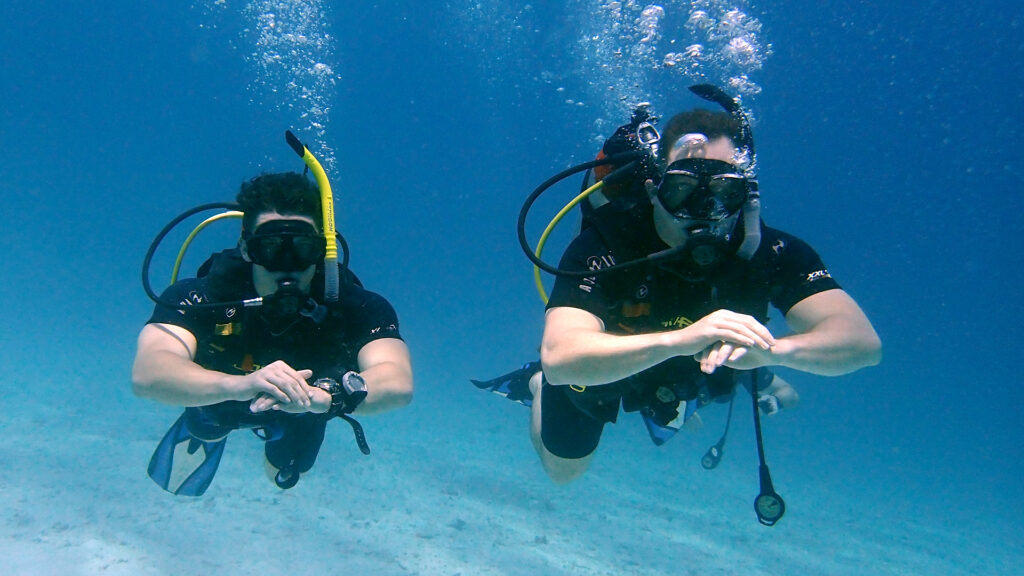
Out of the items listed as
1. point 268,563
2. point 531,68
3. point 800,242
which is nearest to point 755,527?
point 268,563

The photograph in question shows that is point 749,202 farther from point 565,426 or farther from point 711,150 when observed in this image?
point 565,426

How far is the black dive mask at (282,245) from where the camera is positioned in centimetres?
350

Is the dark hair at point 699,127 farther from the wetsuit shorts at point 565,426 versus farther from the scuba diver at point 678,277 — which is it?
the wetsuit shorts at point 565,426

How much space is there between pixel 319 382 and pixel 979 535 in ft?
67.0

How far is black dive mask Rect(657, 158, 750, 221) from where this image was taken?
9.89 feet

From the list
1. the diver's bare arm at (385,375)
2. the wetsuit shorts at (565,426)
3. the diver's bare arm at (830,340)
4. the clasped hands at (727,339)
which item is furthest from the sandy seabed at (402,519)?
the clasped hands at (727,339)

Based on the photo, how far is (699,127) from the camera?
325 cm

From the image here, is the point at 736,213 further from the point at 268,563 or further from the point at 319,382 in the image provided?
the point at 268,563

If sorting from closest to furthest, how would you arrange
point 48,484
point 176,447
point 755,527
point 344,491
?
point 176,447, point 48,484, point 344,491, point 755,527

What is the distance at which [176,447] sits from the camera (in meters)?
5.21

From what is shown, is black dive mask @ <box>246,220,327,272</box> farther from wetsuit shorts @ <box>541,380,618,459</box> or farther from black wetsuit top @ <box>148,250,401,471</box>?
wetsuit shorts @ <box>541,380,618,459</box>

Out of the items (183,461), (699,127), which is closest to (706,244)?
(699,127)

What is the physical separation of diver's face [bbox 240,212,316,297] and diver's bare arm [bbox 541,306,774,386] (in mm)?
1563

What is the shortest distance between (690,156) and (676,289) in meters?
0.74
